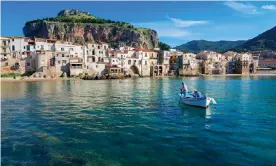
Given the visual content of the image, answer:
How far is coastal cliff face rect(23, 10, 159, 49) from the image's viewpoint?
13312cm

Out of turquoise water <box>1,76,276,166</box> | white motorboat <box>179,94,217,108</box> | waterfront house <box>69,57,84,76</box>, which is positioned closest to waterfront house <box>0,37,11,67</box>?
waterfront house <box>69,57,84,76</box>

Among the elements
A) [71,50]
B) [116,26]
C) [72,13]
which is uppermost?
[72,13]

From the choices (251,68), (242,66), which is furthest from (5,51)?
(251,68)

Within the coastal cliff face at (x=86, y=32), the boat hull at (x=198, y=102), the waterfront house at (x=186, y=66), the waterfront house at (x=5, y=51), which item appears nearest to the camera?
the boat hull at (x=198, y=102)

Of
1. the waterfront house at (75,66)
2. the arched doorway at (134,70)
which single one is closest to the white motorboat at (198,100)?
the waterfront house at (75,66)

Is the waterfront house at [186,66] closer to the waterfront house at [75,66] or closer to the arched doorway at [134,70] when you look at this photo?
the arched doorway at [134,70]

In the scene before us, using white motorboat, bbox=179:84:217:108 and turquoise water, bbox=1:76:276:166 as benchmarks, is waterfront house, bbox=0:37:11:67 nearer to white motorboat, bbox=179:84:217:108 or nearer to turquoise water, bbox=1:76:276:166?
turquoise water, bbox=1:76:276:166

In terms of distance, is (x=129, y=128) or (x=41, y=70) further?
(x=41, y=70)

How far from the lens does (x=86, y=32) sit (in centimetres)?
13888

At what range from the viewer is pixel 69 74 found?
74.6 meters

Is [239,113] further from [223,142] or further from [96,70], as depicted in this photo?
[96,70]

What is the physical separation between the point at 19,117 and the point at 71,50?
215ft

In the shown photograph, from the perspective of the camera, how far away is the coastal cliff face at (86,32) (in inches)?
5241

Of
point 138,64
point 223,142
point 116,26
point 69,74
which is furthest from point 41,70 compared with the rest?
point 116,26
